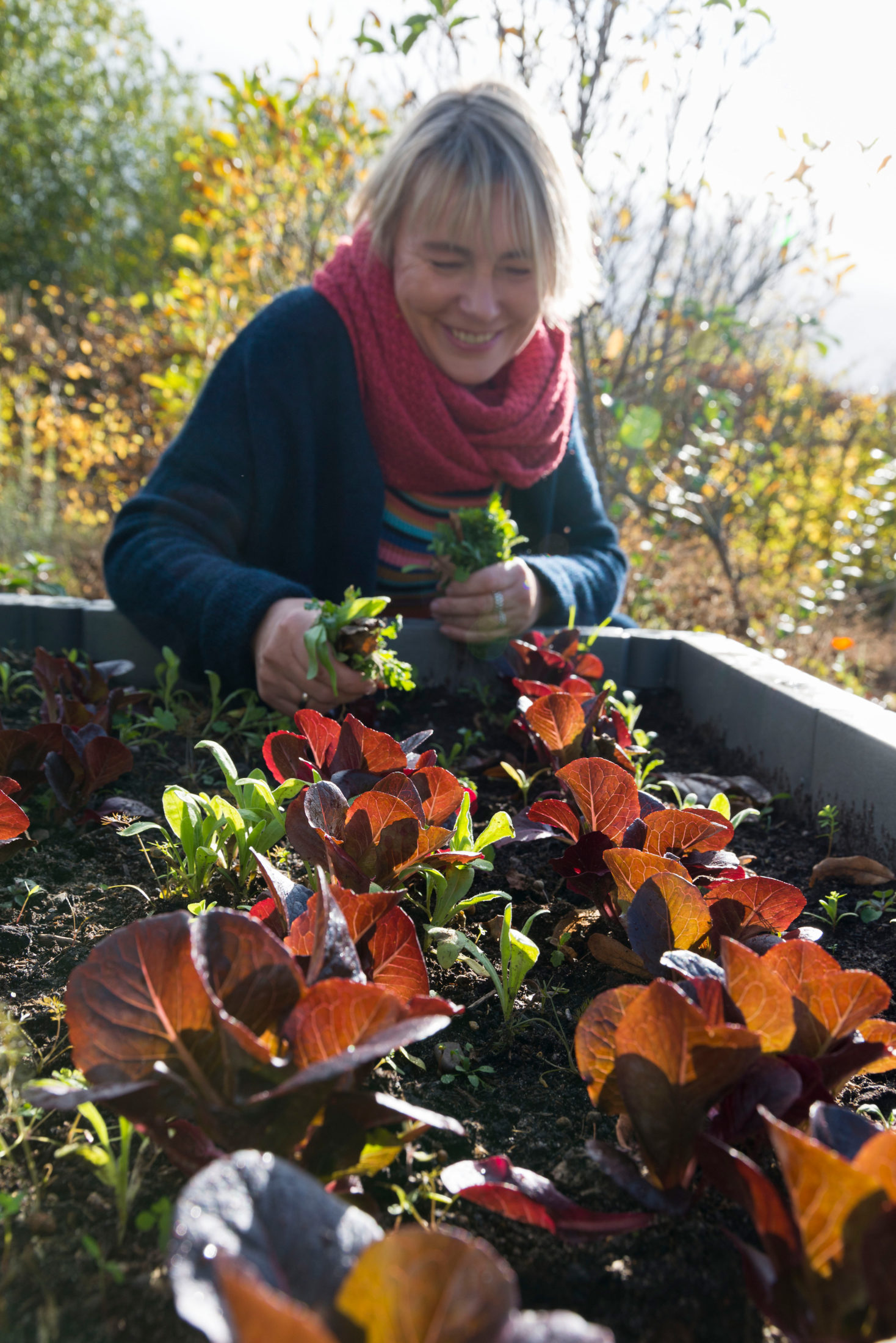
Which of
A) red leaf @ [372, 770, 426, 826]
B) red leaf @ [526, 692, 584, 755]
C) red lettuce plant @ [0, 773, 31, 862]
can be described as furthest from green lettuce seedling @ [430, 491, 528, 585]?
red lettuce plant @ [0, 773, 31, 862]

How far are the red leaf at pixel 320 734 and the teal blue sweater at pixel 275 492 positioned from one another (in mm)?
805

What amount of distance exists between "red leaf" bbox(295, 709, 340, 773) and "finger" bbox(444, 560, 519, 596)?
2.74 feet

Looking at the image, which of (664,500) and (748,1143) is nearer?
(748,1143)

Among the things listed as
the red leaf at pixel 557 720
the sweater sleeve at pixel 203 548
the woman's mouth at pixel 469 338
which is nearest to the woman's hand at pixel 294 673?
the sweater sleeve at pixel 203 548

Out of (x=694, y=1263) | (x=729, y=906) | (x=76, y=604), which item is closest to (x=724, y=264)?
(x=76, y=604)

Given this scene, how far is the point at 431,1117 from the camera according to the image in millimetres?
650

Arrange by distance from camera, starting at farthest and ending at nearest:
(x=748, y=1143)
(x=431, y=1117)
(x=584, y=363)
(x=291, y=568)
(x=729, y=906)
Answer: (x=584, y=363), (x=291, y=568), (x=729, y=906), (x=748, y=1143), (x=431, y=1117)

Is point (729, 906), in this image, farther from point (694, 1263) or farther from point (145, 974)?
point (145, 974)

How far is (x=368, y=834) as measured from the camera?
1.02 meters

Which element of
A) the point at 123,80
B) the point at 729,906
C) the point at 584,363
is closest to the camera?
the point at 729,906

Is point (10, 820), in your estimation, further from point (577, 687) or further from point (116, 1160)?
point (577, 687)

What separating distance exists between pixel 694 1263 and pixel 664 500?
4631 millimetres

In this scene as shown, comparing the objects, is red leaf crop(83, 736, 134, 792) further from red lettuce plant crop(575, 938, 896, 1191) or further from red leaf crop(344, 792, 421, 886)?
red lettuce plant crop(575, 938, 896, 1191)

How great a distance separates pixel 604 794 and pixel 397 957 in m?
0.41
